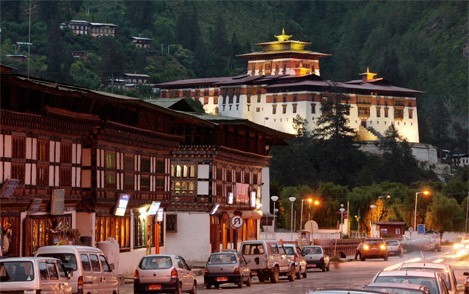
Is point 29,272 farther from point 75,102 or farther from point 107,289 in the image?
point 75,102

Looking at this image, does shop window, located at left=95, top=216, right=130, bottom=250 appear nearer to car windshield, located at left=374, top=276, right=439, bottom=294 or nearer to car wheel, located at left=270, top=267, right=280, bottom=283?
car wheel, located at left=270, top=267, right=280, bottom=283

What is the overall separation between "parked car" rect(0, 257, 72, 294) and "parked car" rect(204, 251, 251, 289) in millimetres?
21135

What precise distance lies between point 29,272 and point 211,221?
5323 centimetres

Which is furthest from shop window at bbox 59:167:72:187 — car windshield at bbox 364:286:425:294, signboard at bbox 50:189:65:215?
car windshield at bbox 364:286:425:294

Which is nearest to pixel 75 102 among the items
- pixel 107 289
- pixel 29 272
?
pixel 107 289

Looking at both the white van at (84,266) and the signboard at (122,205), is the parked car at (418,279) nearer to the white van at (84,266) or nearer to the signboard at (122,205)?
the white van at (84,266)

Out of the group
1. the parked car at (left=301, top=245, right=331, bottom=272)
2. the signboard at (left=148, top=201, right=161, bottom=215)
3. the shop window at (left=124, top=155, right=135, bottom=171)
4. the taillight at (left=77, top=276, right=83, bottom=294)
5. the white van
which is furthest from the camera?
the parked car at (left=301, top=245, right=331, bottom=272)

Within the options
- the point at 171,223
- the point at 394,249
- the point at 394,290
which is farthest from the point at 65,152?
the point at 394,249

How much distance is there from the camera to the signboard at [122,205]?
67.7 meters

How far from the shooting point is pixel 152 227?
76.8 m

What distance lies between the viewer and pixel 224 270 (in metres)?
59.9

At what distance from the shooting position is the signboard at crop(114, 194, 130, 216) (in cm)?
6766

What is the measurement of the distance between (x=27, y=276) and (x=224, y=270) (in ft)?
74.2

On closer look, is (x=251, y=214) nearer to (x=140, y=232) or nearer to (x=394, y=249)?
(x=394, y=249)
